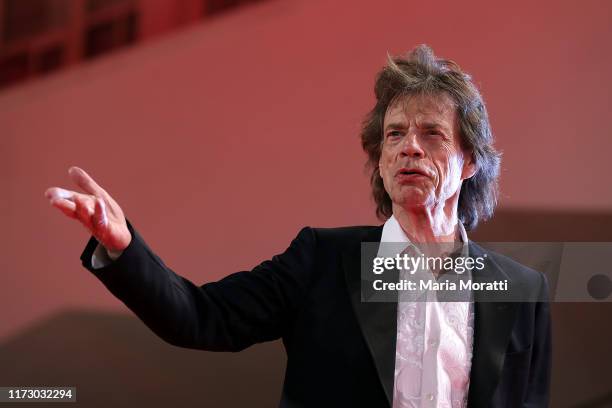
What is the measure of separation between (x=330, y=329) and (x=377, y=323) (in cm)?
9

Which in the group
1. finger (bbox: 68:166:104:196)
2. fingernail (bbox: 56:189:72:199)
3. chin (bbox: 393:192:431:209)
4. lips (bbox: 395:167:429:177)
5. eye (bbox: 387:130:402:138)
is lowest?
fingernail (bbox: 56:189:72:199)

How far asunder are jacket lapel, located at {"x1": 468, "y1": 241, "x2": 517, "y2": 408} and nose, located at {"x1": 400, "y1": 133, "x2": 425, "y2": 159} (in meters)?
0.29

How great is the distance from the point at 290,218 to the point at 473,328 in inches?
35.0

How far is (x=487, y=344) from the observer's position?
176 cm

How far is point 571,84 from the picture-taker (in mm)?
2703

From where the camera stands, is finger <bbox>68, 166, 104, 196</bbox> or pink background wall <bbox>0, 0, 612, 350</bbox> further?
pink background wall <bbox>0, 0, 612, 350</bbox>

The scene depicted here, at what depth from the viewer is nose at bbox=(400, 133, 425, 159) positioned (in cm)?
190

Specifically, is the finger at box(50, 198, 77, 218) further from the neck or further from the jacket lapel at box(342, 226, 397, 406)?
the neck

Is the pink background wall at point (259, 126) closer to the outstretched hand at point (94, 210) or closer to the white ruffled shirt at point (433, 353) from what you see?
the white ruffled shirt at point (433, 353)

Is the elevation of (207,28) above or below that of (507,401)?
above

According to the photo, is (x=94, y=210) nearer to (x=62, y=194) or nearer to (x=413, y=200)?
(x=62, y=194)

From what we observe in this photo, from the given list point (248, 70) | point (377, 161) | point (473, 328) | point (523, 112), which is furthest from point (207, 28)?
point (473, 328)

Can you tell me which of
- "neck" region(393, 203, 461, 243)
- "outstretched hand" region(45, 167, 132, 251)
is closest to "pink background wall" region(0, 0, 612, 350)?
"neck" region(393, 203, 461, 243)

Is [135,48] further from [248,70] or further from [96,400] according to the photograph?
[96,400]
